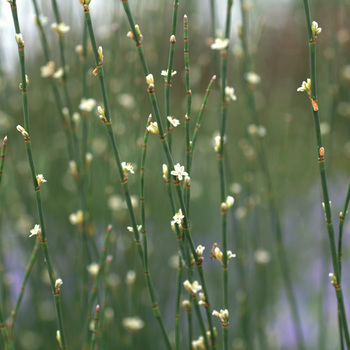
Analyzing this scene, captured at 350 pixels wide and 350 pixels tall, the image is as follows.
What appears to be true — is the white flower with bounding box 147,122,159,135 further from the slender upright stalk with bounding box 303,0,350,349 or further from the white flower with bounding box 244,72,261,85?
the white flower with bounding box 244,72,261,85

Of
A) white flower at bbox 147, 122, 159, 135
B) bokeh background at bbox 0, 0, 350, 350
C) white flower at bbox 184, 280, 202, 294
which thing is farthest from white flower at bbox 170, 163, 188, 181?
bokeh background at bbox 0, 0, 350, 350

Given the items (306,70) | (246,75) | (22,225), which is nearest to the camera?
(246,75)

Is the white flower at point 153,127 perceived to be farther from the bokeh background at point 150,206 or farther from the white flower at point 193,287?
the bokeh background at point 150,206

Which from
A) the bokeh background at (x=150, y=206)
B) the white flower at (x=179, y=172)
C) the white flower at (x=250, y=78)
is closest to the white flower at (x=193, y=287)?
the white flower at (x=179, y=172)

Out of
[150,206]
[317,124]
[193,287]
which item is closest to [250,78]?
[317,124]

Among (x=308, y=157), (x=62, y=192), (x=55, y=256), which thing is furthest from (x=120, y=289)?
(x=308, y=157)

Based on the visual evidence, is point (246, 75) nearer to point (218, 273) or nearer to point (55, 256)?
point (218, 273)

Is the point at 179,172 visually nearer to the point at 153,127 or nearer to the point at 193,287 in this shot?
the point at 153,127

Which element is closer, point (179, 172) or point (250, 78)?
point (179, 172)
